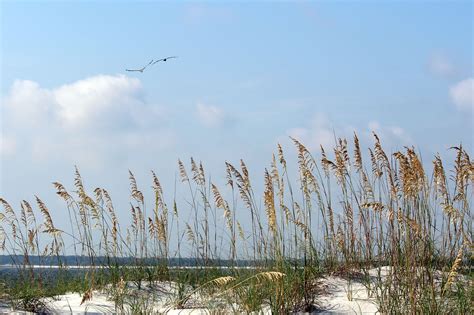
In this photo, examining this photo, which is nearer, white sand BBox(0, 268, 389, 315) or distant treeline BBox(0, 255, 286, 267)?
white sand BBox(0, 268, 389, 315)

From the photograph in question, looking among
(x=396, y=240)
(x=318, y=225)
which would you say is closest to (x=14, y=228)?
(x=318, y=225)

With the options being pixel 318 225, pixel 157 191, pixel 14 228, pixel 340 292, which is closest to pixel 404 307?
pixel 340 292

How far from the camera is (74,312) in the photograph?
6453mm

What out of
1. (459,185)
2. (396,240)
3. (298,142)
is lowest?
(396,240)

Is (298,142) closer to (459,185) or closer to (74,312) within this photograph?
(459,185)

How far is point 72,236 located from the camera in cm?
768

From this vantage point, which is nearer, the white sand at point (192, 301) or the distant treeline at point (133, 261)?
the white sand at point (192, 301)

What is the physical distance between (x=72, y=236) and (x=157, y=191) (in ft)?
3.23

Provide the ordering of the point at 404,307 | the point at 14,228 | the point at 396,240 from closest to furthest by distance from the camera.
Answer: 1. the point at 404,307
2. the point at 396,240
3. the point at 14,228

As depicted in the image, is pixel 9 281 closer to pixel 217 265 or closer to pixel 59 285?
pixel 59 285

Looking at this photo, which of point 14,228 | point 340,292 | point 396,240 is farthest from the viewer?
point 14,228

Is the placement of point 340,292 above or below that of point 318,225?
below

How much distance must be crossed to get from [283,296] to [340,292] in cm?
94

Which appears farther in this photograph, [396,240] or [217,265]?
[217,265]
